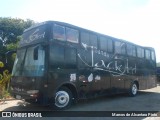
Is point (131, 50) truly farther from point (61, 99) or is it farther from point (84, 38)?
point (61, 99)

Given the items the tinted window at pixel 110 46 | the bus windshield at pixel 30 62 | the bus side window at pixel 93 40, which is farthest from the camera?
the tinted window at pixel 110 46

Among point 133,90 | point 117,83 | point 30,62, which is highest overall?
point 30,62

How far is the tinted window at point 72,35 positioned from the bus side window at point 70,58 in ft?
1.43

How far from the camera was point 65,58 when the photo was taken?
859 centimetres

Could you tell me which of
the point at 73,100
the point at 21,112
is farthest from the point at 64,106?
the point at 21,112

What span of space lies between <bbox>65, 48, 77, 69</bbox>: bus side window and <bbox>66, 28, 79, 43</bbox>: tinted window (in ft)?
1.43

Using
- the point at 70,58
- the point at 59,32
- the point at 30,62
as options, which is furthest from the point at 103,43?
the point at 30,62

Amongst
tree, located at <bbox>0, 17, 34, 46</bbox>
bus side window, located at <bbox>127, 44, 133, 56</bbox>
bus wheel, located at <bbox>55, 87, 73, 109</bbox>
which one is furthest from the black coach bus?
tree, located at <bbox>0, 17, 34, 46</bbox>

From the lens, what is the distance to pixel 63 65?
8.48 metres

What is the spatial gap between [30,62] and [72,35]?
2.17 metres

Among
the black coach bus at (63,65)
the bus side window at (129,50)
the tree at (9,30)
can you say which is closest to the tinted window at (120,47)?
the black coach bus at (63,65)

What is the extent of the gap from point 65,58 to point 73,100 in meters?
1.88

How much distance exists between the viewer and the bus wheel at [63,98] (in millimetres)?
8211

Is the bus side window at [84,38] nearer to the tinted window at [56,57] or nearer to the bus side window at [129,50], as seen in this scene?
the tinted window at [56,57]
